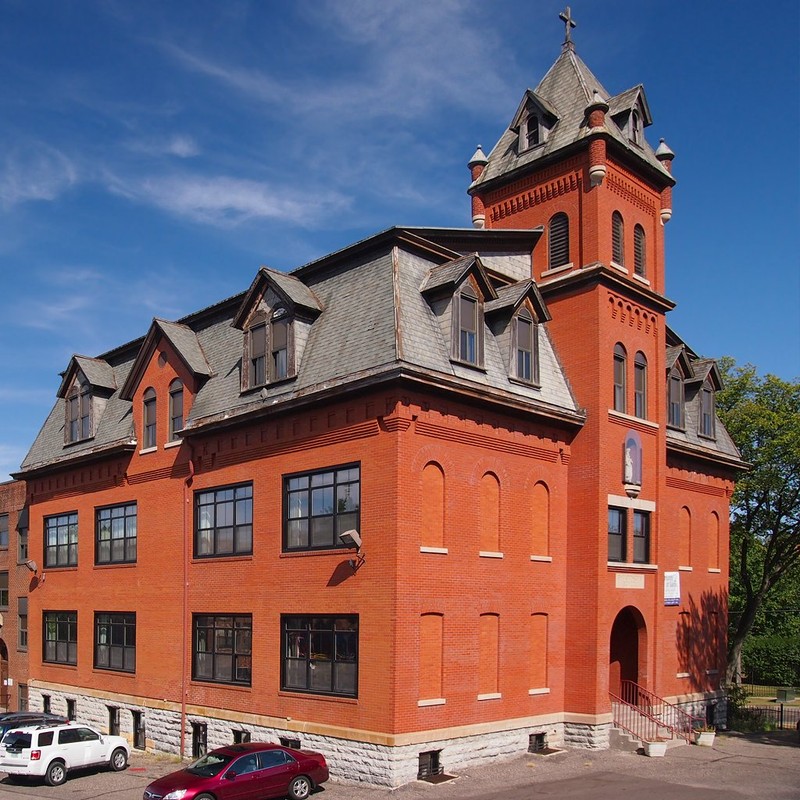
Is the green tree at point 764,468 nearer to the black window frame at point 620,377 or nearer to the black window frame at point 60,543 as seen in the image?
the black window frame at point 620,377

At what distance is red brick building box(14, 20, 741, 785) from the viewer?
22891 millimetres

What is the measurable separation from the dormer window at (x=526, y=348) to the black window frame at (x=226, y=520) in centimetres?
864

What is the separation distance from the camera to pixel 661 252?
3111 centimetres

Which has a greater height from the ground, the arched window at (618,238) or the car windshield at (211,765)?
the arched window at (618,238)

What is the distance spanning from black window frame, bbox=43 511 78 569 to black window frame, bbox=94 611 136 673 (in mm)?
3156

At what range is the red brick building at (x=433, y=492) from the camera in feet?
75.1

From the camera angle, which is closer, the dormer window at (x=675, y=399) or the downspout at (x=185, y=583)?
the downspout at (x=185, y=583)

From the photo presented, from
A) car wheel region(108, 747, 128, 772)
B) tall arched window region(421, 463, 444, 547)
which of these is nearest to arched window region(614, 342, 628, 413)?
tall arched window region(421, 463, 444, 547)

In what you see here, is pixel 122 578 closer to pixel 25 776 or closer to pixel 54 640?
pixel 54 640

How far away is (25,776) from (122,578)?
8.42 metres

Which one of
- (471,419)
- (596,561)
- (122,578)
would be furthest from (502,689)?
(122,578)

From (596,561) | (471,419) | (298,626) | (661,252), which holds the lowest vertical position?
(298,626)

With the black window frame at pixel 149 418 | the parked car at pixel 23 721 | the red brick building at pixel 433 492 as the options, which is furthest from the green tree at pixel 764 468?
the parked car at pixel 23 721

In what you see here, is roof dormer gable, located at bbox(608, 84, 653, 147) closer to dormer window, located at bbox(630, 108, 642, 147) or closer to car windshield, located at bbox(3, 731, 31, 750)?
dormer window, located at bbox(630, 108, 642, 147)
